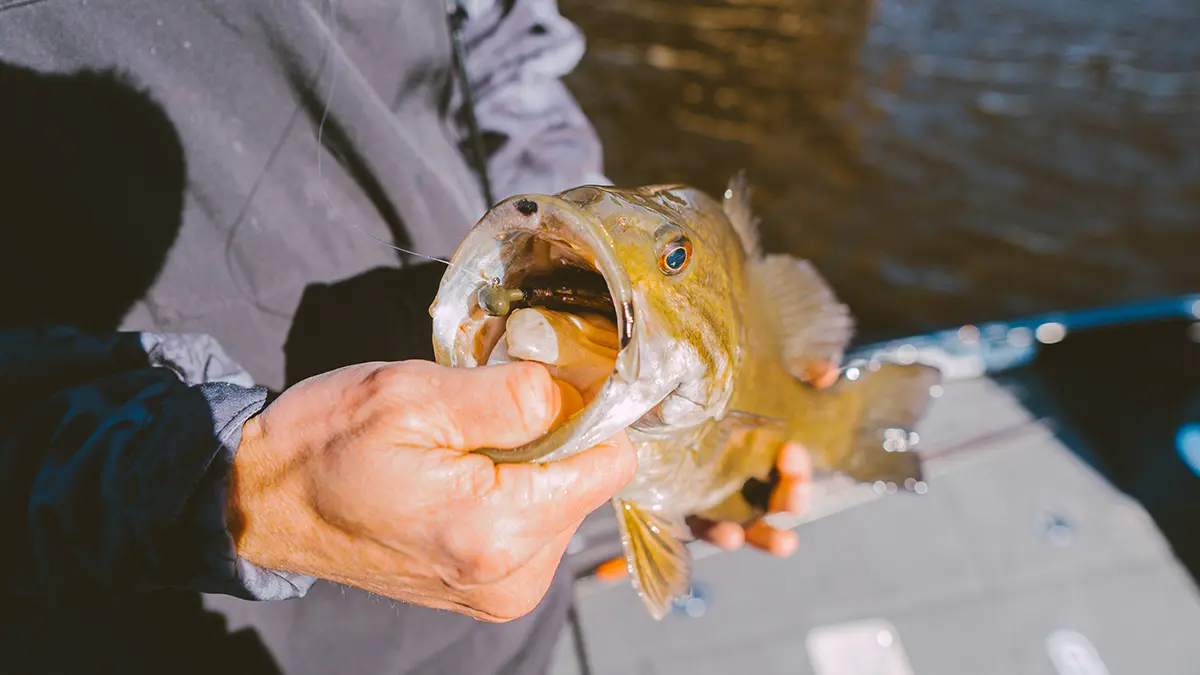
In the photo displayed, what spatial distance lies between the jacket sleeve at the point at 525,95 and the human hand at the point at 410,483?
1.30 m

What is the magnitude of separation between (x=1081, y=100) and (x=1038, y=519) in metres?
9.29

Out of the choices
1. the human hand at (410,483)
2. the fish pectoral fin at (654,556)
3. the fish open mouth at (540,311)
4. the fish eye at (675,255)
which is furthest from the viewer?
the fish pectoral fin at (654,556)

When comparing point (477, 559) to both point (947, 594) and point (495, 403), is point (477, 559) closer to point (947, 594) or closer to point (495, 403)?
point (495, 403)

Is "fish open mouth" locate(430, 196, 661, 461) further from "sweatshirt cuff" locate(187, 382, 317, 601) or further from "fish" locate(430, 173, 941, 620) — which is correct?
"sweatshirt cuff" locate(187, 382, 317, 601)

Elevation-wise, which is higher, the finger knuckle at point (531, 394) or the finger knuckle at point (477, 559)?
the finger knuckle at point (531, 394)

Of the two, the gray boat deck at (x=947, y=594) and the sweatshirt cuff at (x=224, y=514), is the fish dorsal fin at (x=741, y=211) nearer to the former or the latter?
the sweatshirt cuff at (x=224, y=514)

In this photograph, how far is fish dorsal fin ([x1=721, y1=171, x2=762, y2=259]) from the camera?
2.27m

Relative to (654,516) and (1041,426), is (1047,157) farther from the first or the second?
(654,516)

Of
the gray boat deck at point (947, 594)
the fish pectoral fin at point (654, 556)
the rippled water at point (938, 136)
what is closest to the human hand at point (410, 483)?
the fish pectoral fin at point (654, 556)

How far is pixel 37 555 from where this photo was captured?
3.98ft

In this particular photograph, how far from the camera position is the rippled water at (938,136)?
7.97 meters

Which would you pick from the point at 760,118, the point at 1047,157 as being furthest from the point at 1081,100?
the point at 760,118

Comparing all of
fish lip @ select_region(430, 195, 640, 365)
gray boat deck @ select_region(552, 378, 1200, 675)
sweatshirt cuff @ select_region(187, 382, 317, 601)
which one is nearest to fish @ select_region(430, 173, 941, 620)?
fish lip @ select_region(430, 195, 640, 365)

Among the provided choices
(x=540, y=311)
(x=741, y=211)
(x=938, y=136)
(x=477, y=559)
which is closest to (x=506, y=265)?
(x=540, y=311)
